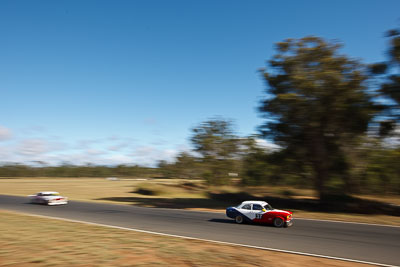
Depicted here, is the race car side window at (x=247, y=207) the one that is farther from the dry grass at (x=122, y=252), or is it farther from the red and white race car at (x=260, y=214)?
the dry grass at (x=122, y=252)

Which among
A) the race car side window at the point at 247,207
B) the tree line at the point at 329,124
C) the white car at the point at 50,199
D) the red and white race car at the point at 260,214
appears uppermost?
the tree line at the point at 329,124

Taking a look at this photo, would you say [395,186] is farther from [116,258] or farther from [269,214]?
[116,258]

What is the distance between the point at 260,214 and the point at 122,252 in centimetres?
925

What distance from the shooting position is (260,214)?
16234 millimetres

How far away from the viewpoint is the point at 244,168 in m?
34.8

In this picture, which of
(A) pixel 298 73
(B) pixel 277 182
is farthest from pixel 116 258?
(B) pixel 277 182

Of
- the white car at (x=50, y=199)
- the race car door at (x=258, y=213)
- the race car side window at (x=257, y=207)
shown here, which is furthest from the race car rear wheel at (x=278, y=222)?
the white car at (x=50, y=199)

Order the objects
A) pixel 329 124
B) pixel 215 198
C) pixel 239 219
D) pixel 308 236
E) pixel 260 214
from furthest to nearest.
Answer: pixel 215 198
pixel 329 124
pixel 239 219
pixel 260 214
pixel 308 236

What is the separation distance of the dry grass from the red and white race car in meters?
5.94

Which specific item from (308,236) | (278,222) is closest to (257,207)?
(278,222)

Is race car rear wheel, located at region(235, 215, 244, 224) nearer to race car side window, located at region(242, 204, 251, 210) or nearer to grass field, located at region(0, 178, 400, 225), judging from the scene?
race car side window, located at region(242, 204, 251, 210)

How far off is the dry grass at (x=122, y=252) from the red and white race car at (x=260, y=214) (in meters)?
5.94

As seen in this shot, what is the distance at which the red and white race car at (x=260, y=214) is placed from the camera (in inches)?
617

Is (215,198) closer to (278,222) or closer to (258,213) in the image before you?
(258,213)
